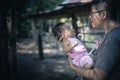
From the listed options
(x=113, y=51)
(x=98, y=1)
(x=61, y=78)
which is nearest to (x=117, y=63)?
(x=113, y=51)

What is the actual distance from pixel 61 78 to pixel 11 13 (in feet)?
16.6

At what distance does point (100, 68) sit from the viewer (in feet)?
7.86

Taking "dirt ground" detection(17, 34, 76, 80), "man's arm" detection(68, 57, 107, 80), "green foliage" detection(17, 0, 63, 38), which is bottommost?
A: "dirt ground" detection(17, 34, 76, 80)

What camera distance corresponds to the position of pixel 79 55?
9.73ft

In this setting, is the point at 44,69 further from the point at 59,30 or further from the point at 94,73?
the point at 94,73

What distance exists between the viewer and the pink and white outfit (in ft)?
9.05

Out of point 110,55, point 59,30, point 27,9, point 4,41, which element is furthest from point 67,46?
point 27,9

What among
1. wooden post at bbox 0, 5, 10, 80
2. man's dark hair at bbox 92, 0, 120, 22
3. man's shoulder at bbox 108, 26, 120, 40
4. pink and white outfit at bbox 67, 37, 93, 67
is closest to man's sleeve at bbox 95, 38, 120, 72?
man's shoulder at bbox 108, 26, 120, 40

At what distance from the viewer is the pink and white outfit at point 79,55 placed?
109 inches

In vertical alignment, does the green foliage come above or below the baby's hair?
above

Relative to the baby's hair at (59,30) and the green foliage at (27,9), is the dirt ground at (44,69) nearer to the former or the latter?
the green foliage at (27,9)

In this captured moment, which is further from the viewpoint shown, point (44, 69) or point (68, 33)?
point (44, 69)

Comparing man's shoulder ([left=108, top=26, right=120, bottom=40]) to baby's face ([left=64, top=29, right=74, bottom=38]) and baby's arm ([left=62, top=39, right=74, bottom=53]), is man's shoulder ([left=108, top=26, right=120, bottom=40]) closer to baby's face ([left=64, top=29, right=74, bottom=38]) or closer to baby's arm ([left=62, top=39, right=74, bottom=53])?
baby's arm ([left=62, top=39, right=74, bottom=53])

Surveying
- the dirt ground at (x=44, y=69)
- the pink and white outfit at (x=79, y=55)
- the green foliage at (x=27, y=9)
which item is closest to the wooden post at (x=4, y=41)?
the green foliage at (x=27, y=9)
